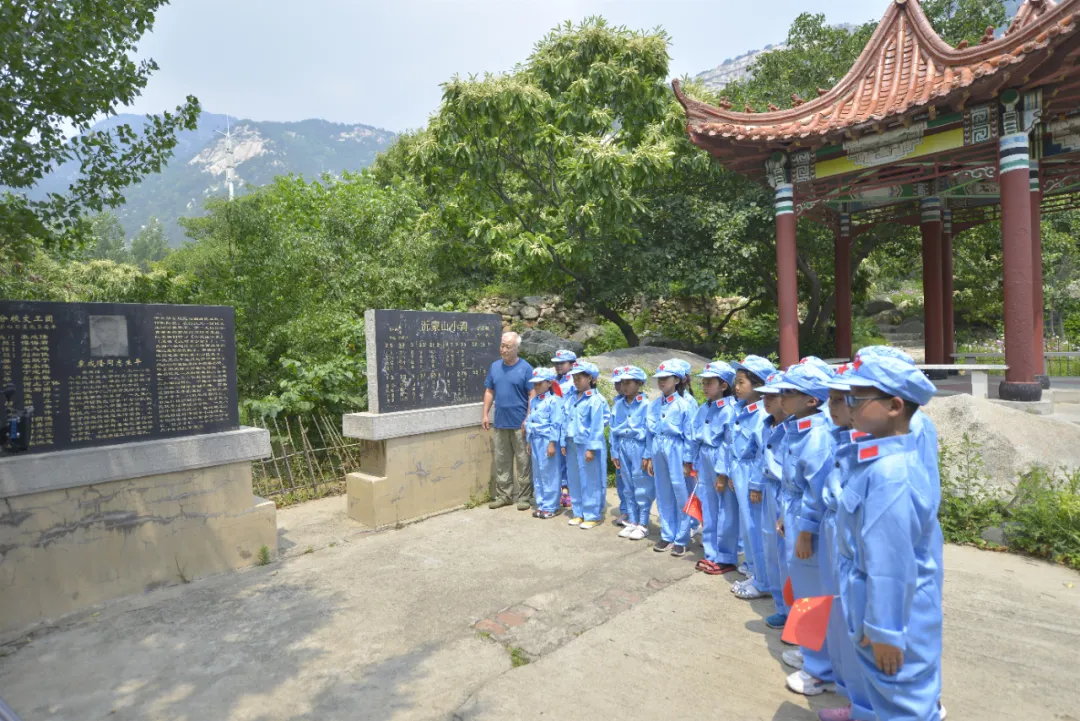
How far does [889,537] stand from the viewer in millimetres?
2354

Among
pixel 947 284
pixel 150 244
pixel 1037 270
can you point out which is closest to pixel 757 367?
pixel 1037 270

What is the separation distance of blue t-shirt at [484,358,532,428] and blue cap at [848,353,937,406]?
184 inches

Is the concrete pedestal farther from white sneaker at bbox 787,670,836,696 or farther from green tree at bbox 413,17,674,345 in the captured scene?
green tree at bbox 413,17,674,345

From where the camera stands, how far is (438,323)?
7016 mm

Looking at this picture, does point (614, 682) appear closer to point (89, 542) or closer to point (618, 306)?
point (89, 542)

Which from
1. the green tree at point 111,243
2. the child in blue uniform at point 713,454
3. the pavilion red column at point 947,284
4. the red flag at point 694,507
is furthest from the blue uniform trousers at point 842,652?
the green tree at point 111,243

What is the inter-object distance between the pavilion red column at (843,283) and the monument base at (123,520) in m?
11.0

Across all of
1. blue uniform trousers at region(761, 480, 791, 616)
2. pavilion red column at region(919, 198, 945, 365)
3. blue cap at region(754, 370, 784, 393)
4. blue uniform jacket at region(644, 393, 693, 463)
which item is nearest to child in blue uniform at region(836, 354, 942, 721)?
blue cap at region(754, 370, 784, 393)

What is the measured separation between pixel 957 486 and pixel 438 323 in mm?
5131

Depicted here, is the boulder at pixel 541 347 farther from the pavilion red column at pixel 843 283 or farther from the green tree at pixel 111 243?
the green tree at pixel 111 243

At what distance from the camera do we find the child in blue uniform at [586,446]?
619 cm

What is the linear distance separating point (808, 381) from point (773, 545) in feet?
4.02

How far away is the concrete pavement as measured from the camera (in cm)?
320

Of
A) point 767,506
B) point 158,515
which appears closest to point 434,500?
point 158,515
